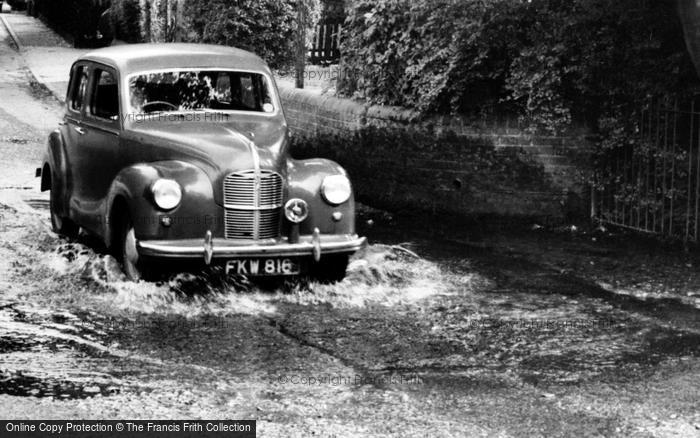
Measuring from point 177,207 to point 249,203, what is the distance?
53 centimetres

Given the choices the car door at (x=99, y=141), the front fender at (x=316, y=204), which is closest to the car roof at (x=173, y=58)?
the car door at (x=99, y=141)

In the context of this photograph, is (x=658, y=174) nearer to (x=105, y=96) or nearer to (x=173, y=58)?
(x=173, y=58)

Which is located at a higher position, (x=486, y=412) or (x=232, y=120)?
(x=232, y=120)

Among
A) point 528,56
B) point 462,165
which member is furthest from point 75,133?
point 528,56

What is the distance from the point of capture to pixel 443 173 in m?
12.7

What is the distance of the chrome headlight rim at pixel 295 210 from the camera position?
29.1 feet

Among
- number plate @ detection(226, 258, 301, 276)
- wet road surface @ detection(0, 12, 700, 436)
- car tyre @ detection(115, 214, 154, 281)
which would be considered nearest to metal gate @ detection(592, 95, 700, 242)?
wet road surface @ detection(0, 12, 700, 436)

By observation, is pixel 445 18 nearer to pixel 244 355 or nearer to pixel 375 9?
pixel 375 9

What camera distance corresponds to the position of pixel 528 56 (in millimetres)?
11969

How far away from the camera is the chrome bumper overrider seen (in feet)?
27.6

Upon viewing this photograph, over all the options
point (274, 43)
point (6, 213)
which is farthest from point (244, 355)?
point (274, 43)

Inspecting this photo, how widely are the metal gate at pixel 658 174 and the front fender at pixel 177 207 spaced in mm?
4816

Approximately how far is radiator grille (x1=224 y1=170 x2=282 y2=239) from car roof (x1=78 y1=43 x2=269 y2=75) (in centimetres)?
154

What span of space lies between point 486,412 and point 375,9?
8.15 m
